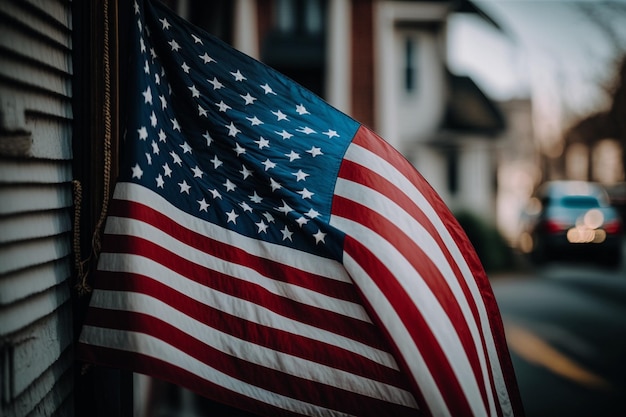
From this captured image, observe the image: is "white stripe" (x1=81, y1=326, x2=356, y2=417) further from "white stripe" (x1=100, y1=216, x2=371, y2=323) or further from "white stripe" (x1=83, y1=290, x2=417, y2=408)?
"white stripe" (x1=100, y1=216, x2=371, y2=323)

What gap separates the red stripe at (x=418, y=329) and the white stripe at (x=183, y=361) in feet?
1.43

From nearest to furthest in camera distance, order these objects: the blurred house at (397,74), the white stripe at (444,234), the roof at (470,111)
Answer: the white stripe at (444,234) → the blurred house at (397,74) → the roof at (470,111)

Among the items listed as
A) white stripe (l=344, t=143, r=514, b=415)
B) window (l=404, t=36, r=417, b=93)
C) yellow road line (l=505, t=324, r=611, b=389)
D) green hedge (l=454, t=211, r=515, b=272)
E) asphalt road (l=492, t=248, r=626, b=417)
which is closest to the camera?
white stripe (l=344, t=143, r=514, b=415)

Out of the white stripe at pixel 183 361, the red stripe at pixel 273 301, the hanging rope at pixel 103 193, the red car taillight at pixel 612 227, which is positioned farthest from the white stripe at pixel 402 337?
the red car taillight at pixel 612 227

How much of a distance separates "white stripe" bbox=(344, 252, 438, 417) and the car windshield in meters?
14.2

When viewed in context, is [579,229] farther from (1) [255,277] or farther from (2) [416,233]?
(1) [255,277]

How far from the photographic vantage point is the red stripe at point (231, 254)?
237 centimetres

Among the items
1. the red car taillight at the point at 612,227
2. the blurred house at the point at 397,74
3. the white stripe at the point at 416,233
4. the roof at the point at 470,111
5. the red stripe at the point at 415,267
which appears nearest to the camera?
the red stripe at the point at 415,267

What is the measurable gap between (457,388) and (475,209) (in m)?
13.3

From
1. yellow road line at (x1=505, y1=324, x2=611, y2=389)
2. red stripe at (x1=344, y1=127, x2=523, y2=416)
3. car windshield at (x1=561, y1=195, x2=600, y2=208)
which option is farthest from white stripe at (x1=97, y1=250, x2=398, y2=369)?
car windshield at (x1=561, y1=195, x2=600, y2=208)

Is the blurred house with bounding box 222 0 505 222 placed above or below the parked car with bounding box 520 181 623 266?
above

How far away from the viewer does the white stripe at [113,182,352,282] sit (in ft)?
8.01

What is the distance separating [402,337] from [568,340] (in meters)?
6.99

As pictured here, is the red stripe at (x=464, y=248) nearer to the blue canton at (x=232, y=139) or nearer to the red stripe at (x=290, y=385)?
the blue canton at (x=232, y=139)
